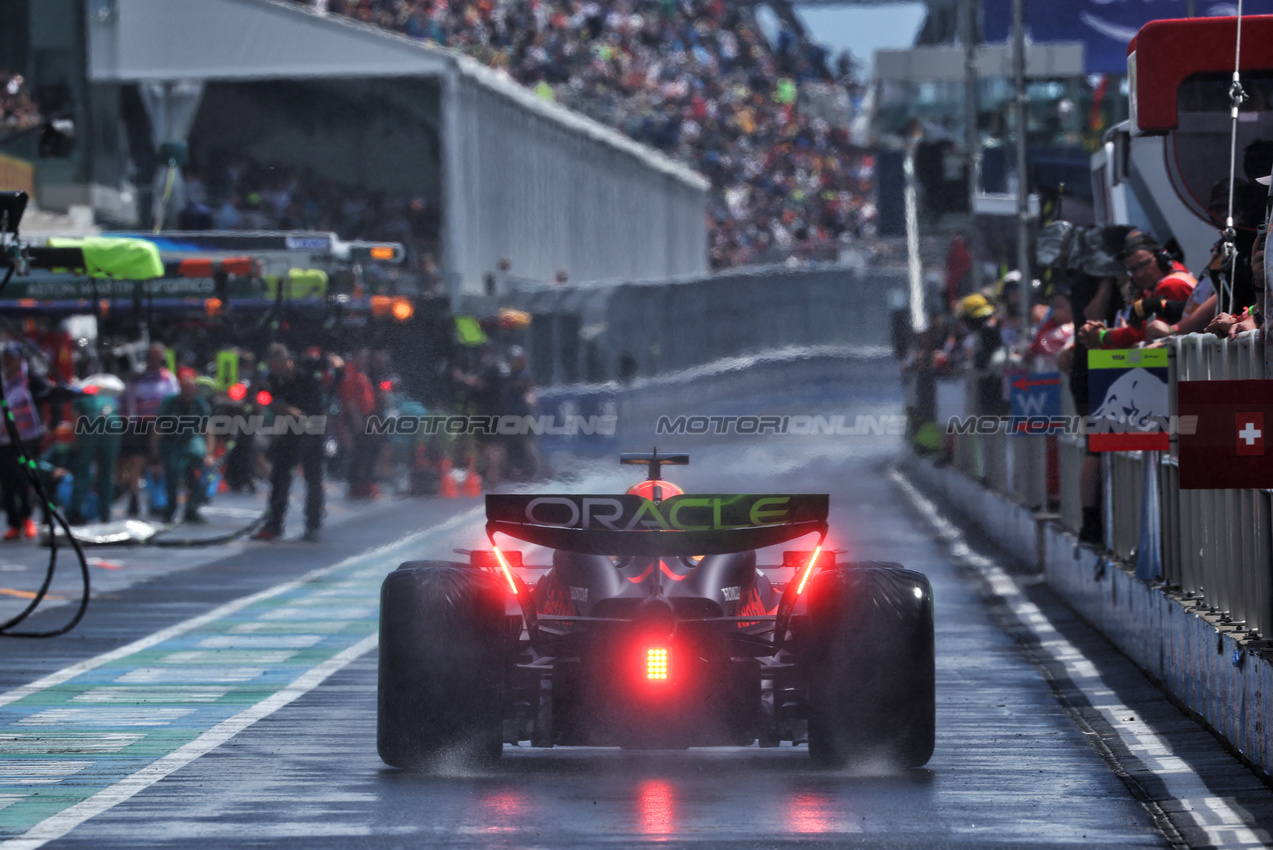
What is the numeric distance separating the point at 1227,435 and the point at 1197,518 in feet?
8.24

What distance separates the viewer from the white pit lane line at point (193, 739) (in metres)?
7.11

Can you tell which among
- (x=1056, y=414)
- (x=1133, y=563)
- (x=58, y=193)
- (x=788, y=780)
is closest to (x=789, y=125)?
(x=58, y=193)

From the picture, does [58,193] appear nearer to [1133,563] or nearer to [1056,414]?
[1056,414]

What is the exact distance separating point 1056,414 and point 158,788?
31.1ft

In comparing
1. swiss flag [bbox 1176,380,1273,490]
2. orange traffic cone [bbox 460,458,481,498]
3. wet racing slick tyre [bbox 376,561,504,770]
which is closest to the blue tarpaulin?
orange traffic cone [bbox 460,458,481,498]

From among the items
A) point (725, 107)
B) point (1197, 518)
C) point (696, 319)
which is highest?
point (725, 107)

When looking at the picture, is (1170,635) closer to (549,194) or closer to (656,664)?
(656,664)

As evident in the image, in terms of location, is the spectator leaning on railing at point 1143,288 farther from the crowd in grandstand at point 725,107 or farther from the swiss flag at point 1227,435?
the crowd in grandstand at point 725,107

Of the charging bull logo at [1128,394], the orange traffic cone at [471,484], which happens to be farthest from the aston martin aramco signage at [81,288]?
the charging bull logo at [1128,394]

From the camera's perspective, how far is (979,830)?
6.90 metres

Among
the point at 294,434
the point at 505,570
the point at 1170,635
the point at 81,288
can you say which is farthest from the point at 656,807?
the point at 81,288

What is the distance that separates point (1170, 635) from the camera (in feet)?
32.9

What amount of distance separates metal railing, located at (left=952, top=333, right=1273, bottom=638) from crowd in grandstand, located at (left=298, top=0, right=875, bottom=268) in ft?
122

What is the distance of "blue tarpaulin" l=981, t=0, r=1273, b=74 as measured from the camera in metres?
27.2
